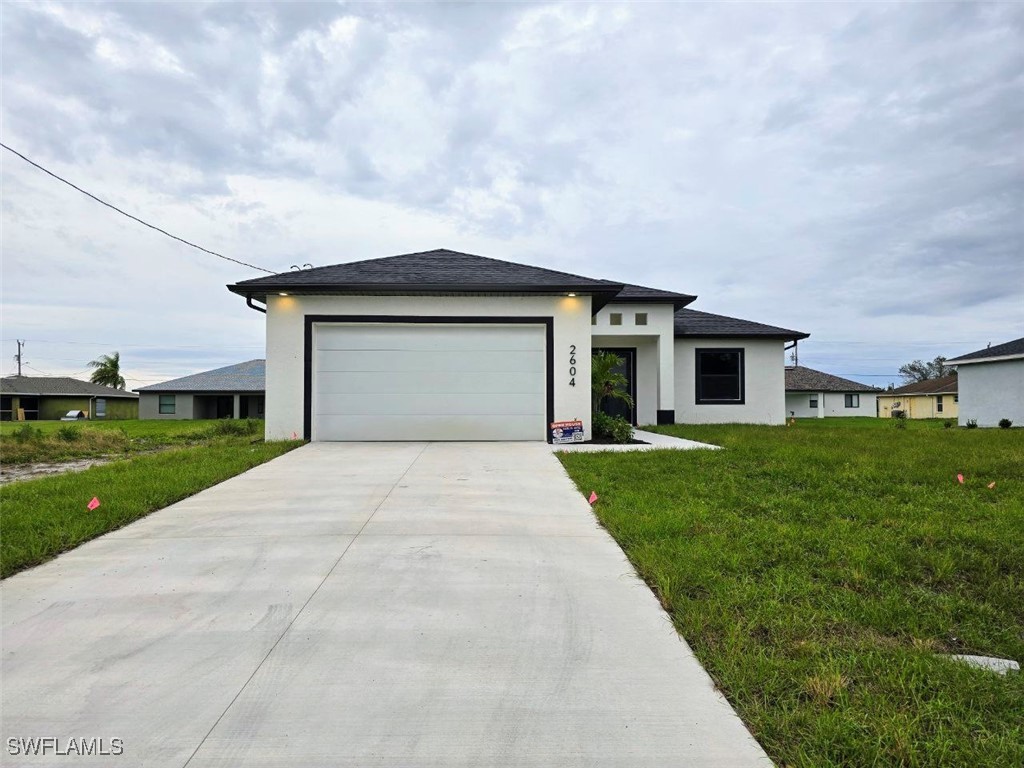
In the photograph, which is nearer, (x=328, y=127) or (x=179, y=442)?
(x=328, y=127)

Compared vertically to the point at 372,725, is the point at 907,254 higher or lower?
higher

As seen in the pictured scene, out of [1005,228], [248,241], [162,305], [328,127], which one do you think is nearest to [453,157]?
[328,127]

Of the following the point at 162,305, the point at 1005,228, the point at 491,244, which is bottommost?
the point at 162,305

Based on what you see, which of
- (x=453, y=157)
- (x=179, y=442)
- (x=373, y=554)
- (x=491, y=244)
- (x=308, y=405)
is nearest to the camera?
(x=373, y=554)

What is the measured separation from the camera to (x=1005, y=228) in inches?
655

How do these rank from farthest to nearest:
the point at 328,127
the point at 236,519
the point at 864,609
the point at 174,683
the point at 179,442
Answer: the point at 179,442, the point at 328,127, the point at 236,519, the point at 864,609, the point at 174,683

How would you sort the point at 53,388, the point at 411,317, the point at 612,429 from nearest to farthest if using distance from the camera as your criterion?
the point at 411,317 < the point at 612,429 < the point at 53,388

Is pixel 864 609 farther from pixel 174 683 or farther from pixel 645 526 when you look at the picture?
pixel 174 683

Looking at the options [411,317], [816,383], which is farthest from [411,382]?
[816,383]

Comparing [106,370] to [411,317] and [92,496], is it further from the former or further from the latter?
[92,496]

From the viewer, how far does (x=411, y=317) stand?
32.0 ft

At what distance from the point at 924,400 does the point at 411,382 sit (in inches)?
1657

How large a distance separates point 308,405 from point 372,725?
8.54m

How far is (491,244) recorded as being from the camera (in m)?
23.2
